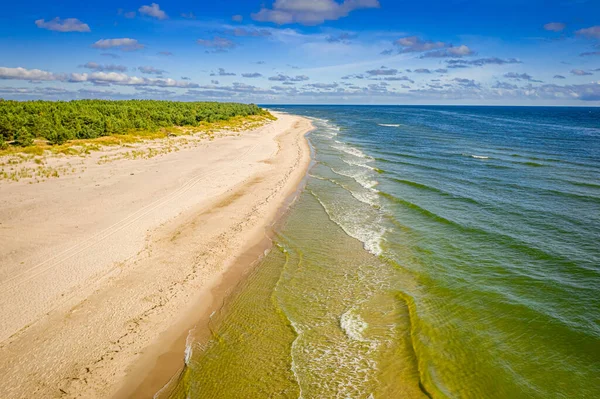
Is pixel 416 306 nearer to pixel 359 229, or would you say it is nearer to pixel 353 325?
pixel 353 325

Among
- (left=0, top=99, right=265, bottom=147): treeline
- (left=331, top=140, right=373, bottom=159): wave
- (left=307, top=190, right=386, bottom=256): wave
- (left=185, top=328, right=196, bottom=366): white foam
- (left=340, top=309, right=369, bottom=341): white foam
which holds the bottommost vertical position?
(left=331, top=140, right=373, bottom=159): wave

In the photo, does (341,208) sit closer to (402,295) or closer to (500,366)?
(402,295)

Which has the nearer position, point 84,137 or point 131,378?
point 131,378

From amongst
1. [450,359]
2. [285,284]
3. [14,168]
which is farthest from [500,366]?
[14,168]

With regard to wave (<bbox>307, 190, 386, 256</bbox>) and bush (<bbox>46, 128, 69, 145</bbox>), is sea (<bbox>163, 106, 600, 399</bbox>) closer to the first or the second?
wave (<bbox>307, 190, 386, 256</bbox>)

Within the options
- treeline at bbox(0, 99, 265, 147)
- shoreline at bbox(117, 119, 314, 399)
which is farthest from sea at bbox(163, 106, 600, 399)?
treeline at bbox(0, 99, 265, 147)

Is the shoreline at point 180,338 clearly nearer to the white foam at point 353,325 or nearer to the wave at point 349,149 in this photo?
the white foam at point 353,325

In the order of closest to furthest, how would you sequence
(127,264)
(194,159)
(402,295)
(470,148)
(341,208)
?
(402,295)
(127,264)
(341,208)
(194,159)
(470,148)
